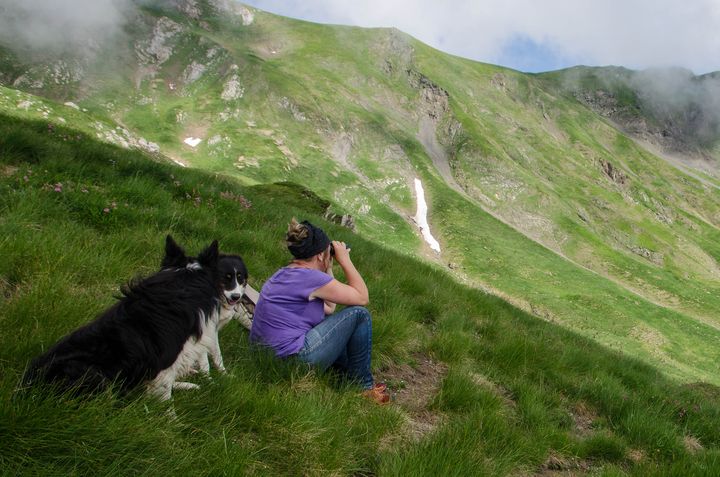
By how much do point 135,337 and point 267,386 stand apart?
1636mm

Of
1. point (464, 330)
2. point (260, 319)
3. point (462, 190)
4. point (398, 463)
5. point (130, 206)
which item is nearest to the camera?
point (398, 463)

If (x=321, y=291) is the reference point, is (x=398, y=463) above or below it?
below

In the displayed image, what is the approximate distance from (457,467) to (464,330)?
554 cm

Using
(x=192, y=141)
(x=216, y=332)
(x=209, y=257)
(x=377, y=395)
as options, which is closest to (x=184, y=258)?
(x=209, y=257)

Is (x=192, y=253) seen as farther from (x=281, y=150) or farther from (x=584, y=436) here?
(x=281, y=150)

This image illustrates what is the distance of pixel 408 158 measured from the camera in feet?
388

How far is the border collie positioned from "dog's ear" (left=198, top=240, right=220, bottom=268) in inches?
9.4

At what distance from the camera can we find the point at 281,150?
99.4 metres

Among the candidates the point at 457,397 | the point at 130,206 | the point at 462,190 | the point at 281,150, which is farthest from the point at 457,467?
the point at 462,190

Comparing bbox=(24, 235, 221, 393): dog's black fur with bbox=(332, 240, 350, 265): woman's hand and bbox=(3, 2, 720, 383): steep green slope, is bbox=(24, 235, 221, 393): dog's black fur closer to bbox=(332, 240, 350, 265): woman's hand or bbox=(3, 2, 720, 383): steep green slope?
bbox=(332, 240, 350, 265): woman's hand

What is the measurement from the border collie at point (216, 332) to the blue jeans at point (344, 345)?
1.05 m

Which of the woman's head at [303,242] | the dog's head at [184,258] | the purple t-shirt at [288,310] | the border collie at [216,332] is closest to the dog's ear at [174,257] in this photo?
the dog's head at [184,258]

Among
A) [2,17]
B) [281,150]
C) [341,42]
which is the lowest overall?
[281,150]

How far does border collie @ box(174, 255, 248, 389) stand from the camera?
3.71m
